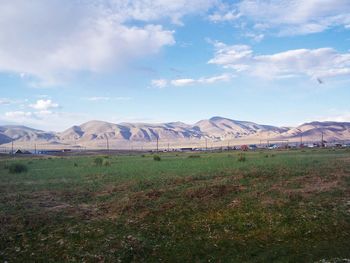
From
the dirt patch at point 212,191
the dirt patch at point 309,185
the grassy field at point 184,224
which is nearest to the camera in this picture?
the grassy field at point 184,224

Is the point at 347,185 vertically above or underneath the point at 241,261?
above

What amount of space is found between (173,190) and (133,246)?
9896 mm

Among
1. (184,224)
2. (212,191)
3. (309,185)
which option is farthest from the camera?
(309,185)

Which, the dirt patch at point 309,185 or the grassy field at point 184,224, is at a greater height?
the dirt patch at point 309,185

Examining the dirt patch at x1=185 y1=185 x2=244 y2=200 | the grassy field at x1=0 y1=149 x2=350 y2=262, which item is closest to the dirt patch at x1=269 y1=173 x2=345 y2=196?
the grassy field at x1=0 y1=149 x2=350 y2=262

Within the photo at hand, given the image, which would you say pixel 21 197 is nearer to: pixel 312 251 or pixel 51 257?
pixel 51 257

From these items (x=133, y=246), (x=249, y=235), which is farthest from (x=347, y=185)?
(x=133, y=246)

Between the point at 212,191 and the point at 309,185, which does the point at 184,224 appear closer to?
the point at 212,191

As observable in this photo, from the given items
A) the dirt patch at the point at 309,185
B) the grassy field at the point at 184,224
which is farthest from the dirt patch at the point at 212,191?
the dirt patch at the point at 309,185

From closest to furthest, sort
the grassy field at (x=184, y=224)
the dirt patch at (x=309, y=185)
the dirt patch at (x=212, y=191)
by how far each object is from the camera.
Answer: the grassy field at (x=184, y=224) < the dirt patch at (x=212, y=191) < the dirt patch at (x=309, y=185)

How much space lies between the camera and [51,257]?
45.1 ft

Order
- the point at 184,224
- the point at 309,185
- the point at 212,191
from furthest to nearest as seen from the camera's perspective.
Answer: the point at 309,185 → the point at 212,191 → the point at 184,224

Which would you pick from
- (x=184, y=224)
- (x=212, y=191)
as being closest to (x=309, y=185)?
(x=212, y=191)

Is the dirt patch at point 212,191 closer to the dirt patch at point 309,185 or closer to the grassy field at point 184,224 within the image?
the grassy field at point 184,224
